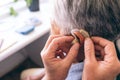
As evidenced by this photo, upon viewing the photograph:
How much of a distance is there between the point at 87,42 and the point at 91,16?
3.3 inches

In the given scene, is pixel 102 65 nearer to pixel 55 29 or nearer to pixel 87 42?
pixel 87 42

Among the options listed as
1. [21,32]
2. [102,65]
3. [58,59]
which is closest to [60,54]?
[58,59]

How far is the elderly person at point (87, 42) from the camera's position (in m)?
0.68

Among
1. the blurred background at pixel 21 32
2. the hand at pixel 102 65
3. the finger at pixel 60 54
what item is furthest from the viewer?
the blurred background at pixel 21 32

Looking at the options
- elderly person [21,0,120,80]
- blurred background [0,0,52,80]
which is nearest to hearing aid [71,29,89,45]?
elderly person [21,0,120,80]

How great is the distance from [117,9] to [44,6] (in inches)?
39.1

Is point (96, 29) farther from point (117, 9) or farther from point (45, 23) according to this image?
point (45, 23)

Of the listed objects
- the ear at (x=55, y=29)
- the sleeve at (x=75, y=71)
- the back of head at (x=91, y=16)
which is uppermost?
the back of head at (x=91, y=16)

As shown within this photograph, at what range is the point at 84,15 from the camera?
0.71m

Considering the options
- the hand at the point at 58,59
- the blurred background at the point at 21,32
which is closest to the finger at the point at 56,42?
the hand at the point at 58,59

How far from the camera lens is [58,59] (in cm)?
74

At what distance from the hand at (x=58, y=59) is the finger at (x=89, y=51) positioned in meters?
0.04

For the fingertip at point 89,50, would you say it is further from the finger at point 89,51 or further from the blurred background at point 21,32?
the blurred background at point 21,32

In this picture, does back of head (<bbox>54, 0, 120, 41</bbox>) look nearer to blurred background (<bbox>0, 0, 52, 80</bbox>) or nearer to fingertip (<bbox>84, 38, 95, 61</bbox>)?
fingertip (<bbox>84, 38, 95, 61</bbox>)
